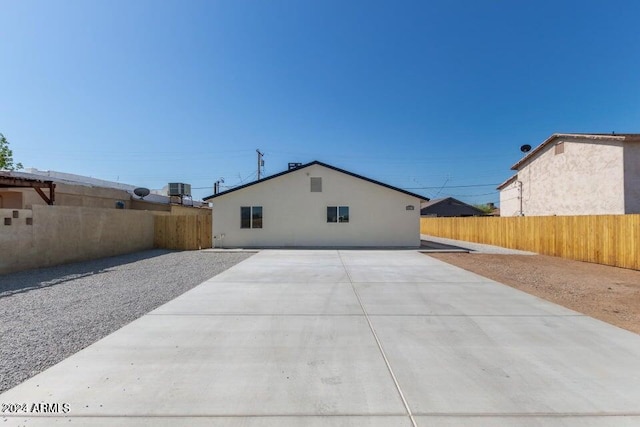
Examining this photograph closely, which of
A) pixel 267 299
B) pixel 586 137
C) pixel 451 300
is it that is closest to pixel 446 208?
pixel 586 137

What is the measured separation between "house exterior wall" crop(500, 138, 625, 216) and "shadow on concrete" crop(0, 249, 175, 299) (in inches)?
898

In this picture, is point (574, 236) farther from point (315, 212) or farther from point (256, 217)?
point (256, 217)

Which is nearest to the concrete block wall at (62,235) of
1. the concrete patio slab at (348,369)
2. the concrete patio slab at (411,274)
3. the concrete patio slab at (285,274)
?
the concrete patio slab at (285,274)

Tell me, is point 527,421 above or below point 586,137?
below

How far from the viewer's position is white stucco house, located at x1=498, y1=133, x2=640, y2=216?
1541cm

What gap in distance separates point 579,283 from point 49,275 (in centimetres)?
1447

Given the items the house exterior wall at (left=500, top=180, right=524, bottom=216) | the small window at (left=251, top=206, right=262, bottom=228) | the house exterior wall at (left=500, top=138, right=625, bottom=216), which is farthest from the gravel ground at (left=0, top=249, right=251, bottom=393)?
the house exterior wall at (left=500, top=180, right=524, bottom=216)

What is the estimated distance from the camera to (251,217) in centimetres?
1709

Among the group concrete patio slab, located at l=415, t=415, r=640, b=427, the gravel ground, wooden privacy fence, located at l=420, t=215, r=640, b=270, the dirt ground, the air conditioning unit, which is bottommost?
the dirt ground

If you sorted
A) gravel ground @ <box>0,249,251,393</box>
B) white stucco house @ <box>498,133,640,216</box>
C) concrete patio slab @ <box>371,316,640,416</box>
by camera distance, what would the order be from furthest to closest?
white stucco house @ <box>498,133,640,216</box>
gravel ground @ <box>0,249,251,393</box>
concrete patio slab @ <box>371,316,640,416</box>

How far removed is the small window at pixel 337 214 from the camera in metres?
16.9

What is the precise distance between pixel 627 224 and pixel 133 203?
28627 millimetres

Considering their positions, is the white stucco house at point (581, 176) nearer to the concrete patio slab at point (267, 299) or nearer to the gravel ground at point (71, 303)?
the concrete patio slab at point (267, 299)

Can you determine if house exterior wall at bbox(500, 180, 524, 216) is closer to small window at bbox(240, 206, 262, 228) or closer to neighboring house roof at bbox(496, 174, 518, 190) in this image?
neighboring house roof at bbox(496, 174, 518, 190)
